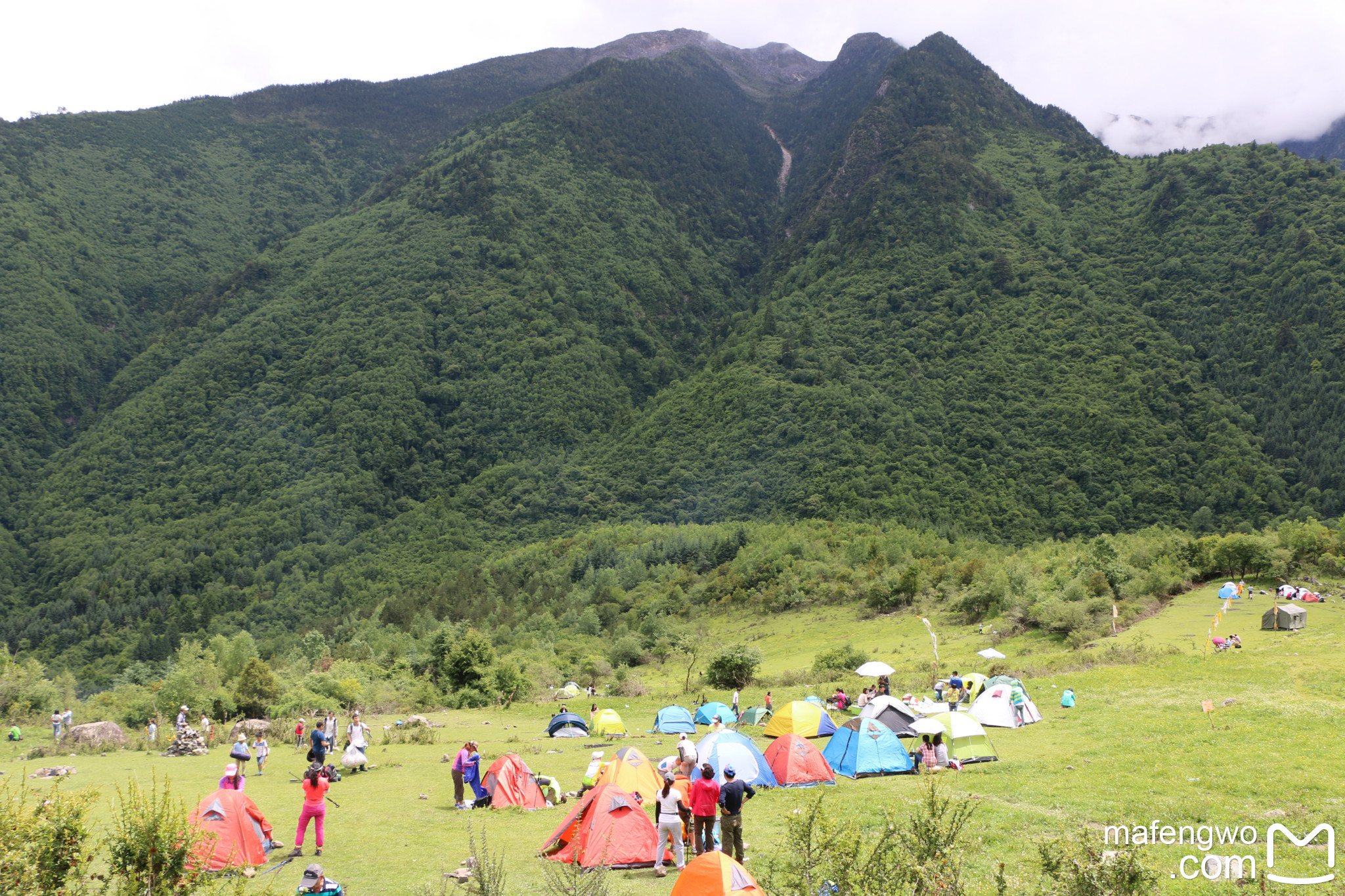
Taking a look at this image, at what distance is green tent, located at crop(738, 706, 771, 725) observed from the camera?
24.2 meters

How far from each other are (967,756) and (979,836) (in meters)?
6.44

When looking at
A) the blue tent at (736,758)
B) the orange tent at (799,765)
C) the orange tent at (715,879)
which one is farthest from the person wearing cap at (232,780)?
the orange tent at (799,765)

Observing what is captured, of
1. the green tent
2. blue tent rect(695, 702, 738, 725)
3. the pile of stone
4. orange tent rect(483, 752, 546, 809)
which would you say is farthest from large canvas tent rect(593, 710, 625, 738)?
the pile of stone

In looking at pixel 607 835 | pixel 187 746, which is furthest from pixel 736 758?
pixel 187 746

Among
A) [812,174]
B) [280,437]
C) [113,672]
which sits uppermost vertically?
[812,174]

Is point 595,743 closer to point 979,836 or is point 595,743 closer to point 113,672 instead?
point 979,836

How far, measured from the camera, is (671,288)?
14588cm

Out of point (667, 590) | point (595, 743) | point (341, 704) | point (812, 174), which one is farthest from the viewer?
point (812, 174)

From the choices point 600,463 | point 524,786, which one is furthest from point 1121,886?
point 600,463

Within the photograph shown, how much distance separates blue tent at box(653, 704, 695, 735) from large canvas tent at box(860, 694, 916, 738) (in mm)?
5732

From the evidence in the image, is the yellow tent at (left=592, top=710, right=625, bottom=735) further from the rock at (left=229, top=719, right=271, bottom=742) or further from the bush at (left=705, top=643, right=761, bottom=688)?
the rock at (left=229, top=719, right=271, bottom=742)

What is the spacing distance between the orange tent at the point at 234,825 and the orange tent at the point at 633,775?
191 inches

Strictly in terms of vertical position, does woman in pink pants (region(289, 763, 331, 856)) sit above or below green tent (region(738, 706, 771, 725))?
above

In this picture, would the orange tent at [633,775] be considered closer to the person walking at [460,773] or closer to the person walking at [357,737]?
the person walking at [460,773]
